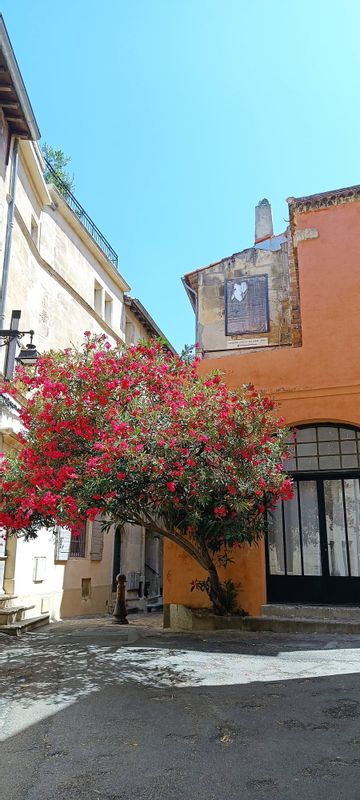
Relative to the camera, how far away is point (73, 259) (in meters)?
16.1

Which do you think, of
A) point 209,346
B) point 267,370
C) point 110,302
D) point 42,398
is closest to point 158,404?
point 42,398

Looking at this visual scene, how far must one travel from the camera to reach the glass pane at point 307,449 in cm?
1016

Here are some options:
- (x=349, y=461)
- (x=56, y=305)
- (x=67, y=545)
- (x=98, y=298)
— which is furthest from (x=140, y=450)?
(x=98, y=298)

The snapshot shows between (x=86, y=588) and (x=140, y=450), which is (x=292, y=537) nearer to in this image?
(x=140, y=450)

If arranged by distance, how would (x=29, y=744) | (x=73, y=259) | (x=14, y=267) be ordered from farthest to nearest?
(x=73, y=259) → (x=14, y=267) → (x=29, y=744)

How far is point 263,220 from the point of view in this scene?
17.1m

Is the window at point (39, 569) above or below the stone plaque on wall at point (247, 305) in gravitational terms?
below

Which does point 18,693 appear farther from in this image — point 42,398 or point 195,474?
point 42,398

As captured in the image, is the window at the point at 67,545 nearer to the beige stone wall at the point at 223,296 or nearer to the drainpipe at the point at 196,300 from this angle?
the beige stone wall at the point at 223,296

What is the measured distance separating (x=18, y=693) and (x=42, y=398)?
369 centimetres

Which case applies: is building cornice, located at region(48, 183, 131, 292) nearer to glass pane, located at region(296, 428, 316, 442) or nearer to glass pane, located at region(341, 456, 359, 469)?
glass pane, located at region(296, 428, 316, 442)

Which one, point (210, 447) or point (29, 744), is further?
point (210, 447)

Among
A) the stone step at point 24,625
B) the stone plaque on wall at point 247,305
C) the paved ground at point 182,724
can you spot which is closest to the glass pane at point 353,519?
the paved ground at point 182,724

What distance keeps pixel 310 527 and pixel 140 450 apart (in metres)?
4.42
